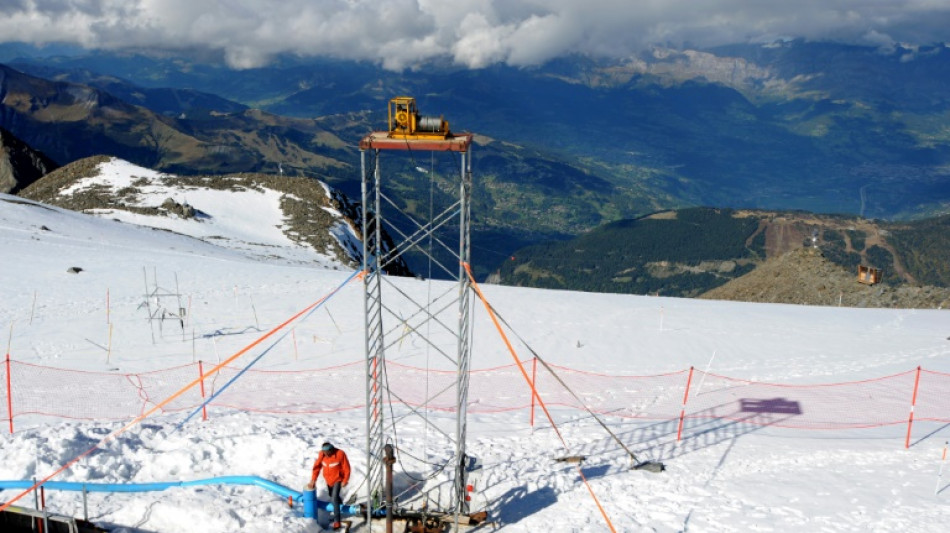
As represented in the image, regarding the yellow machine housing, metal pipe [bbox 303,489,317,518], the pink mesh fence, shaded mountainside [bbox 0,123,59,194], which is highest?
the yellow machine housing

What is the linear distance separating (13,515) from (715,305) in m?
37.2

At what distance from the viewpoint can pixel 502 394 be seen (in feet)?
74.0

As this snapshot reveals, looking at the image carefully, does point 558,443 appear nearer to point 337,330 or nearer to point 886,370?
point 337,330

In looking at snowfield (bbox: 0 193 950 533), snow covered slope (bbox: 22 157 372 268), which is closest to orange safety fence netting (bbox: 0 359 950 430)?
snowfield (bbox: 0 193 950 533)

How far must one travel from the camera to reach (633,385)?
24.3m

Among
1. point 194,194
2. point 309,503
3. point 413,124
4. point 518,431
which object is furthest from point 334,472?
point 194,194

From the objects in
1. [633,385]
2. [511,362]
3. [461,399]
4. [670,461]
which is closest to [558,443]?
[670,461]

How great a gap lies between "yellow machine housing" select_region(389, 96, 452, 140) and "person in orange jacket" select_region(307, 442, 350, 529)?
20.1 ft

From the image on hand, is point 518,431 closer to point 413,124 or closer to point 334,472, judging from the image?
point 334,472

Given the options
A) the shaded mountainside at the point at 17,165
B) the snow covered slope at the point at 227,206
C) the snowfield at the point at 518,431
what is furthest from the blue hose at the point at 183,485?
the shaded mountainside at the point at 17,165

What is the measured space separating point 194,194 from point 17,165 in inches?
2275

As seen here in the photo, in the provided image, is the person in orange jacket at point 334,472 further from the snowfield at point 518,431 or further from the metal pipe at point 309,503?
the snowfield at point 518,431

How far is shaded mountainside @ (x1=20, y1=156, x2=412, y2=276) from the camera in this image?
220 feet

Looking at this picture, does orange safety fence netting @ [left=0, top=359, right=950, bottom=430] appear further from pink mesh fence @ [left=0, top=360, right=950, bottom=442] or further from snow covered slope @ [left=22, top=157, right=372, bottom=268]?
snow covered slope @ [left=22, top=157, right=372, bottom=268]
